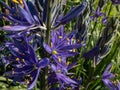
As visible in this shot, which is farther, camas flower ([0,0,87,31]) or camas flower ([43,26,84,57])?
camas flower ([43,26,84,57])

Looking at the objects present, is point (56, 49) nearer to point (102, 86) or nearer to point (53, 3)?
point (53, 3)

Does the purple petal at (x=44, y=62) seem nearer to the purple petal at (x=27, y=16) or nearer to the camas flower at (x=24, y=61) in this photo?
the camas flower at (x=24, y=61)

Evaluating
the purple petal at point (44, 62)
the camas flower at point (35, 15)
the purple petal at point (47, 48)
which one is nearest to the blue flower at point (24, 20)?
the camas flower at point (35, 15)

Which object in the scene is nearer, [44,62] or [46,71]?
[44,62]

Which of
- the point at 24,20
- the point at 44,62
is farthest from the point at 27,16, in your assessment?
the point at 44,62

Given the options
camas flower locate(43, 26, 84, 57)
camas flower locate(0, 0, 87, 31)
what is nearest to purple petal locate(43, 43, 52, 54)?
camas flower locate(43, 26, 84, 57)

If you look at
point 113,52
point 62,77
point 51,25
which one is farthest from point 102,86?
point 51,25

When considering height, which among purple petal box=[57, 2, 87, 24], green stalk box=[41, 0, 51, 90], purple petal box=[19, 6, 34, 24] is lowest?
green stalk box=[41, 0, 51, 90]

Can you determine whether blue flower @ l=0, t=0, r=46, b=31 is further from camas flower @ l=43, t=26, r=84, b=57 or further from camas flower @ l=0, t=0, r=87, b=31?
camas flower @ l=43, t=26, r=84, b=57

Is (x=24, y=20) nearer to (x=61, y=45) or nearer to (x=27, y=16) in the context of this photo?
(x=27, y=16)

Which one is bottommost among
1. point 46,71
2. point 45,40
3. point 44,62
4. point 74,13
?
point 46,71

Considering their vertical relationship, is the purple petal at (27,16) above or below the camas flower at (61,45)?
above
